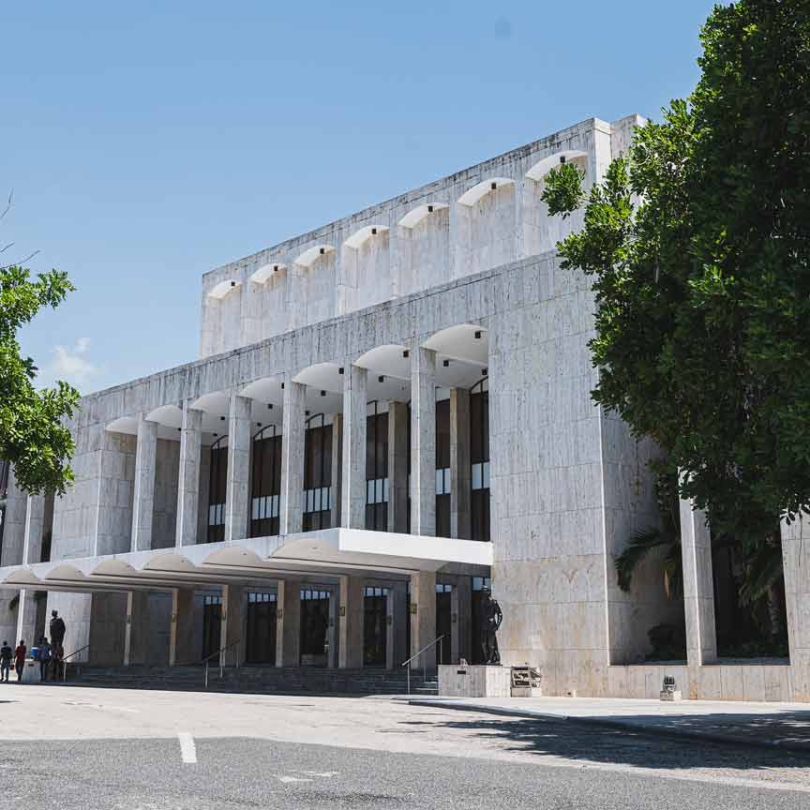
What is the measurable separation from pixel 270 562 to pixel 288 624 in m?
7.68

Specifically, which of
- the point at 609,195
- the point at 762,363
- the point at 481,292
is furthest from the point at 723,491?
the point at 481,292

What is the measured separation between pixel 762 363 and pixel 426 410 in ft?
63.0

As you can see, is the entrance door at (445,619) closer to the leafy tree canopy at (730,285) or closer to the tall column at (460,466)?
the tall column at (460,466)

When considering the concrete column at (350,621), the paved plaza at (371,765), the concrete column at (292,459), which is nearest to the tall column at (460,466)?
the concrete column at (350,621)

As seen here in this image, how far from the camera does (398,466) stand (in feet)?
124

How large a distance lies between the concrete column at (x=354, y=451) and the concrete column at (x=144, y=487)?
1033cm

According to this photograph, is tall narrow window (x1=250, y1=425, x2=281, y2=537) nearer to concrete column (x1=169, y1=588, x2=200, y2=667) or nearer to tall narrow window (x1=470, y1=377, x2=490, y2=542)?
concrete column (x1=169, y1=588, x2=200, y2=667)

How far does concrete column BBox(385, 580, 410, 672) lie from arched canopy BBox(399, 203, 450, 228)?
12.9m

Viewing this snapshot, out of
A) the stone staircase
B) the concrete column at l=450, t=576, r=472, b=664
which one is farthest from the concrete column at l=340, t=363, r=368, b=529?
the stone staircase

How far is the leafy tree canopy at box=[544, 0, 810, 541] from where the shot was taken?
41.1 feet

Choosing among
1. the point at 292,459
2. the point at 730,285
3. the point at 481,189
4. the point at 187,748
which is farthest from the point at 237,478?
the point at 730,285

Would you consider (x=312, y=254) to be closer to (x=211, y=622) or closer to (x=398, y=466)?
(x=398, y=466)

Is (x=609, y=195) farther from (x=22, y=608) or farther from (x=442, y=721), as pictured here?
(x=22, y=608)

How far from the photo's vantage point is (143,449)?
40094 millimetres
